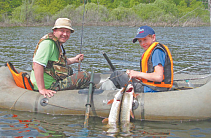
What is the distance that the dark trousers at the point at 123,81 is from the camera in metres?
5.53

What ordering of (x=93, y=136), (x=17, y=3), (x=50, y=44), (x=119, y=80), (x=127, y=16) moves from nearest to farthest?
(x=93, y=136) → (x=50, y=44) → (x=119, y=80) → (x=127, y=16) → (x=17, y=3)

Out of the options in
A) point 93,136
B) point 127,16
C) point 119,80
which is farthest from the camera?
point 127,16

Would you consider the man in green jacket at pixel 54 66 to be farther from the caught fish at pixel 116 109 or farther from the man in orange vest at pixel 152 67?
the man in orange vest at pixel 152 67

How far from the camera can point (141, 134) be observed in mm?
4848

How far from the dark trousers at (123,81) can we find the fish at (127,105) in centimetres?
33

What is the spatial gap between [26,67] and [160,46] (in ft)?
23.7

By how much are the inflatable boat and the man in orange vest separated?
17 centimetres

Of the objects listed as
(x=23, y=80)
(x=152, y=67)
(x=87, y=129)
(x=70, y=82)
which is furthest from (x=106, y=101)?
(x=23, y=80)

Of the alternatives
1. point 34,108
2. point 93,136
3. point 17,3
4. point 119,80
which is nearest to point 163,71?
point 119,80

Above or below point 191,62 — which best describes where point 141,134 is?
below

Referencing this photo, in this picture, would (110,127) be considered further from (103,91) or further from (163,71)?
(163,71)

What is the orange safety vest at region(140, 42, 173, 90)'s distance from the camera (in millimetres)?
5088

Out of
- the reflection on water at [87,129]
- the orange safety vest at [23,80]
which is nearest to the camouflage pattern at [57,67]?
the orange safety vest at [23,80]

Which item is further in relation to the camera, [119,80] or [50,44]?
[119,80]
